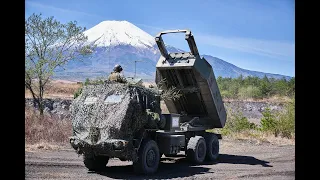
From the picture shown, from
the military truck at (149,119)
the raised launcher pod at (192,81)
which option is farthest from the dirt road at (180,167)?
the raised launcher pod at (192,81)

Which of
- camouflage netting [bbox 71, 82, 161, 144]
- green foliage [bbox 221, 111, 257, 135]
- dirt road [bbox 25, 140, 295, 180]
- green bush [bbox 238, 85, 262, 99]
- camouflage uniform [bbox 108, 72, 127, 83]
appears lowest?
dirt road [bbox 25, 140, 295, 180]

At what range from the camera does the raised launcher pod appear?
12278mm

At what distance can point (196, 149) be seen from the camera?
40.4ft

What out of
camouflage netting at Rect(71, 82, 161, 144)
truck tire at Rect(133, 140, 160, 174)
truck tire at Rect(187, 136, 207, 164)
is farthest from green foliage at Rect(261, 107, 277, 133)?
truck tire at Rect(133, 140, 160, 174)

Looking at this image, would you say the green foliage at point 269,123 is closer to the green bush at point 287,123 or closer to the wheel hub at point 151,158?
the green bush at point 287,123

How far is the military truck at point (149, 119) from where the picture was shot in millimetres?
9812

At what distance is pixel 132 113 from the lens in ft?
32.7

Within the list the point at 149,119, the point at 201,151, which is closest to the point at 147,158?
the point at 149,119

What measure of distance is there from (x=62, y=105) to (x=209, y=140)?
45.9 ft

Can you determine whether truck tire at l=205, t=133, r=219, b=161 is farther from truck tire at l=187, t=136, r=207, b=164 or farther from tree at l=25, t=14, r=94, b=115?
tree at l=25, t=14, r=94, b=115

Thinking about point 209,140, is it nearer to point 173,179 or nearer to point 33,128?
point 173,179
